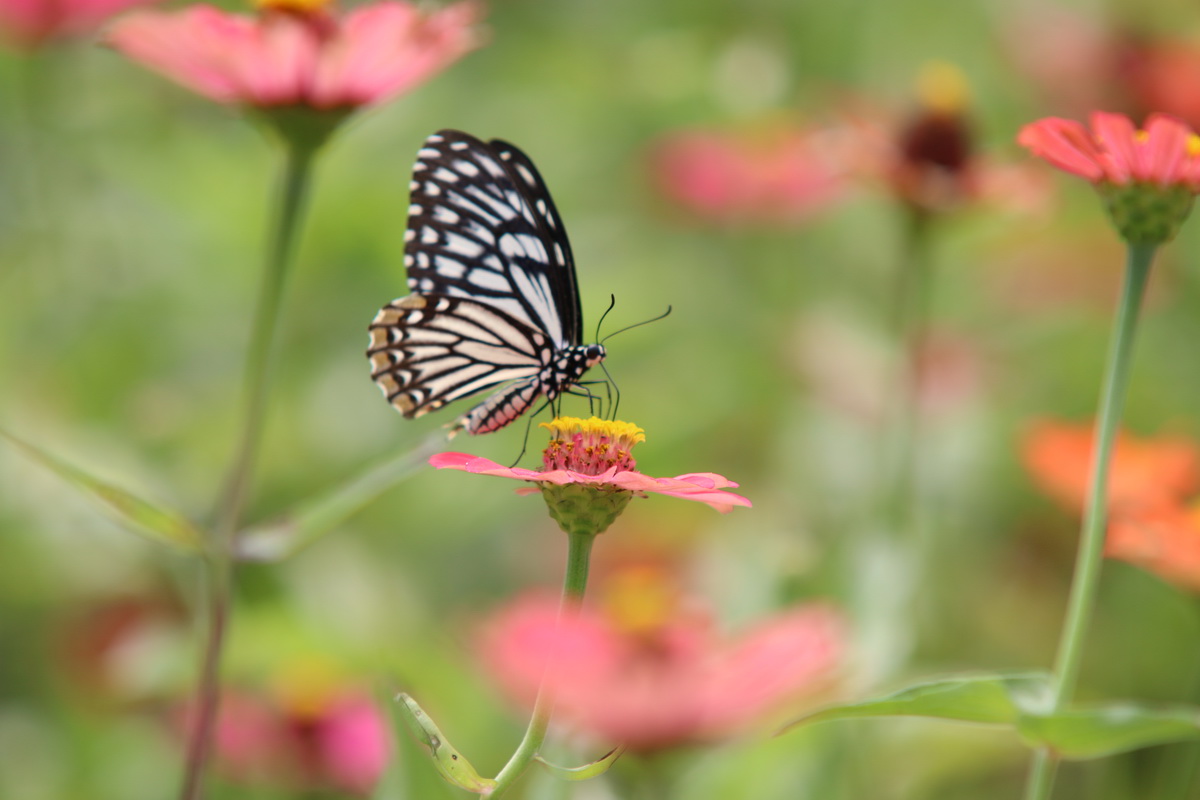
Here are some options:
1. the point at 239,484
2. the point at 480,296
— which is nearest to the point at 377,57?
the point at 480,296

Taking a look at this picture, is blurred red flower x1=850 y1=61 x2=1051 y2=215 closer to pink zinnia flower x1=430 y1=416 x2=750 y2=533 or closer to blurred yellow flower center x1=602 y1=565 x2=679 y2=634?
blurred yellow flower center x1=602 y1=565 x2=679 y2=634

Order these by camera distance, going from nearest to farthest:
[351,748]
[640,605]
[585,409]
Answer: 1. [640,605]
2. [351,748]
3. [585,409]

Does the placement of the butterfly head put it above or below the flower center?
above

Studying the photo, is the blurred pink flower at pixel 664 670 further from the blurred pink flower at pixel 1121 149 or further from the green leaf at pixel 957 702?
the blurred pink flower at pixel 1121 149

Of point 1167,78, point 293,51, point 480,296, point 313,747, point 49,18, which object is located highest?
point 1167,78

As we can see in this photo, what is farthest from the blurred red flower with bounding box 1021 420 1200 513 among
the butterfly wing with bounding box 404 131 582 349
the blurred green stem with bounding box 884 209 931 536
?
the butterfly wing with bounding box 404 131 582 349

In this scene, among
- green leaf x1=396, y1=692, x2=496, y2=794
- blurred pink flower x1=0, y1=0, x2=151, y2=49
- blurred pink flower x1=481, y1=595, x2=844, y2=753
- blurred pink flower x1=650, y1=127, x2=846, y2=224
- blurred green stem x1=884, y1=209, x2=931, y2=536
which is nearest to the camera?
green leaf x1=396, y1=692, x2=496, y2=794

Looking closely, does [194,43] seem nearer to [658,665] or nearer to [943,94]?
[658,665]
